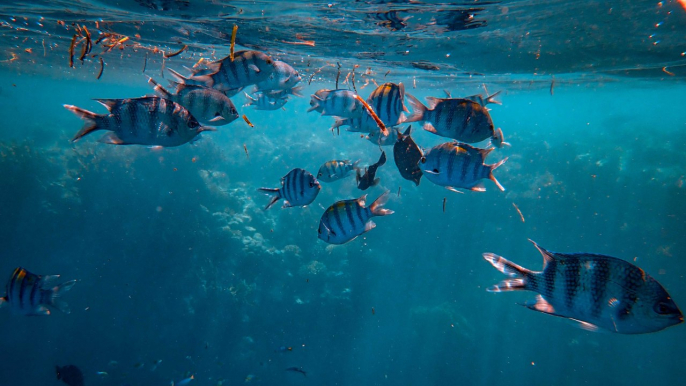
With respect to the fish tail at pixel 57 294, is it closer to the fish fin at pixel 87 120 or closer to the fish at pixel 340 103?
the fish fin at pixel 87 120

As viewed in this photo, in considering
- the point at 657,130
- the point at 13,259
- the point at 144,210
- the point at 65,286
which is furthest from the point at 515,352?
the point at 13,259

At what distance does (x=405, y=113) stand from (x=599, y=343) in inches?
861

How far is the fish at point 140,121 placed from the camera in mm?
3211

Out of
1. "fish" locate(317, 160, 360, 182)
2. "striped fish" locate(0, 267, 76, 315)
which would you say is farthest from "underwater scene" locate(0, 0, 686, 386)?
"striped fish" locate(0, 267, 76, 315)

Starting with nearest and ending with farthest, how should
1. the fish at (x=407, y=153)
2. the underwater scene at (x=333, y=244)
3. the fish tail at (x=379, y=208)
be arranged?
1. the fish tail at (x=379, y=208)
2. the fish at (x=407, y=153)
3. the underwater scene at (x=333, y=244)

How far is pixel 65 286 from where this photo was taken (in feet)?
16.8

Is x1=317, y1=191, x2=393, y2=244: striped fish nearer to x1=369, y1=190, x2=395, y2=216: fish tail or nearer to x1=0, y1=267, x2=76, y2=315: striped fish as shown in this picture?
x1=369, y1=190, x2=395, y2=216: fish tail

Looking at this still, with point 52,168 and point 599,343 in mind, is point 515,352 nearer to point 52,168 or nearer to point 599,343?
point 599,343

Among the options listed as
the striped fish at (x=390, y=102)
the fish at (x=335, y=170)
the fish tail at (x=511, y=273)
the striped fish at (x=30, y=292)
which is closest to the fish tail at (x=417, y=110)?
the striped fish at (x=390, y=102)

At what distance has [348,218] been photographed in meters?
4.18

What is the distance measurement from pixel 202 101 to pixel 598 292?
14.4 ft

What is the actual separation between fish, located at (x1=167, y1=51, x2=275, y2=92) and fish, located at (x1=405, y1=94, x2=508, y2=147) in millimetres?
2063

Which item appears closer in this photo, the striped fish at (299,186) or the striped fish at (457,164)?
the striped fish at (457,164)

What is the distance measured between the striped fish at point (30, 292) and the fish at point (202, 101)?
3423 millimetres
